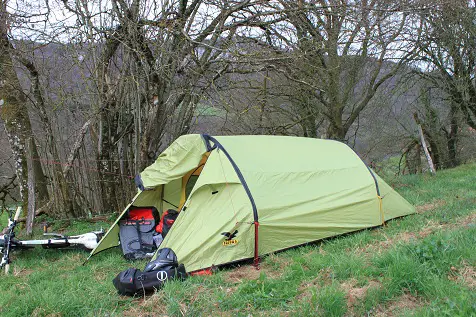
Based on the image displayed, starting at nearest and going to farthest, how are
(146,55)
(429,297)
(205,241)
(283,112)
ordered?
1. (429,297)
2. (205,241)
3. (146,55)
4. (283,112)

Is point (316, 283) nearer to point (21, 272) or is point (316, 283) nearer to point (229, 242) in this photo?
point (229, 242)

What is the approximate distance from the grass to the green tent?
0.97ft

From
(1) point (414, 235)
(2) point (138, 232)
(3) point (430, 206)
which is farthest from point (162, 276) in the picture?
(3) point (430, 206)

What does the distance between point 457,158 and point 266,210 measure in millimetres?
12534

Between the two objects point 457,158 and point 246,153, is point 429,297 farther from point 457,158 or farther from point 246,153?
point 457,158

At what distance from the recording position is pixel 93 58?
7.24 meters

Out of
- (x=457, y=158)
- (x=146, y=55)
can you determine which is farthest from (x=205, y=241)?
(x=457, y=158)

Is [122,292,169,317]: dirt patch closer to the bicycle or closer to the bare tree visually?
the bicycle

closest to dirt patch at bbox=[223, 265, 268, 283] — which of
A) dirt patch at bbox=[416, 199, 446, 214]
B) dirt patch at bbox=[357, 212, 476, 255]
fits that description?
dirt patch at bbox=[357, 212, 476, 255]

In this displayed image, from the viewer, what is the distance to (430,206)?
6230 mm

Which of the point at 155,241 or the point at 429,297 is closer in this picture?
the point at 429,297

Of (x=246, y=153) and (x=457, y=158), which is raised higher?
(x=246, y=153)

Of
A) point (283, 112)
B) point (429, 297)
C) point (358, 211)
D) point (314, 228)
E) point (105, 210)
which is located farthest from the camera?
point (283, 112)

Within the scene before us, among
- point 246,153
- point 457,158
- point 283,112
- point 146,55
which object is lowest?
point 457,158
